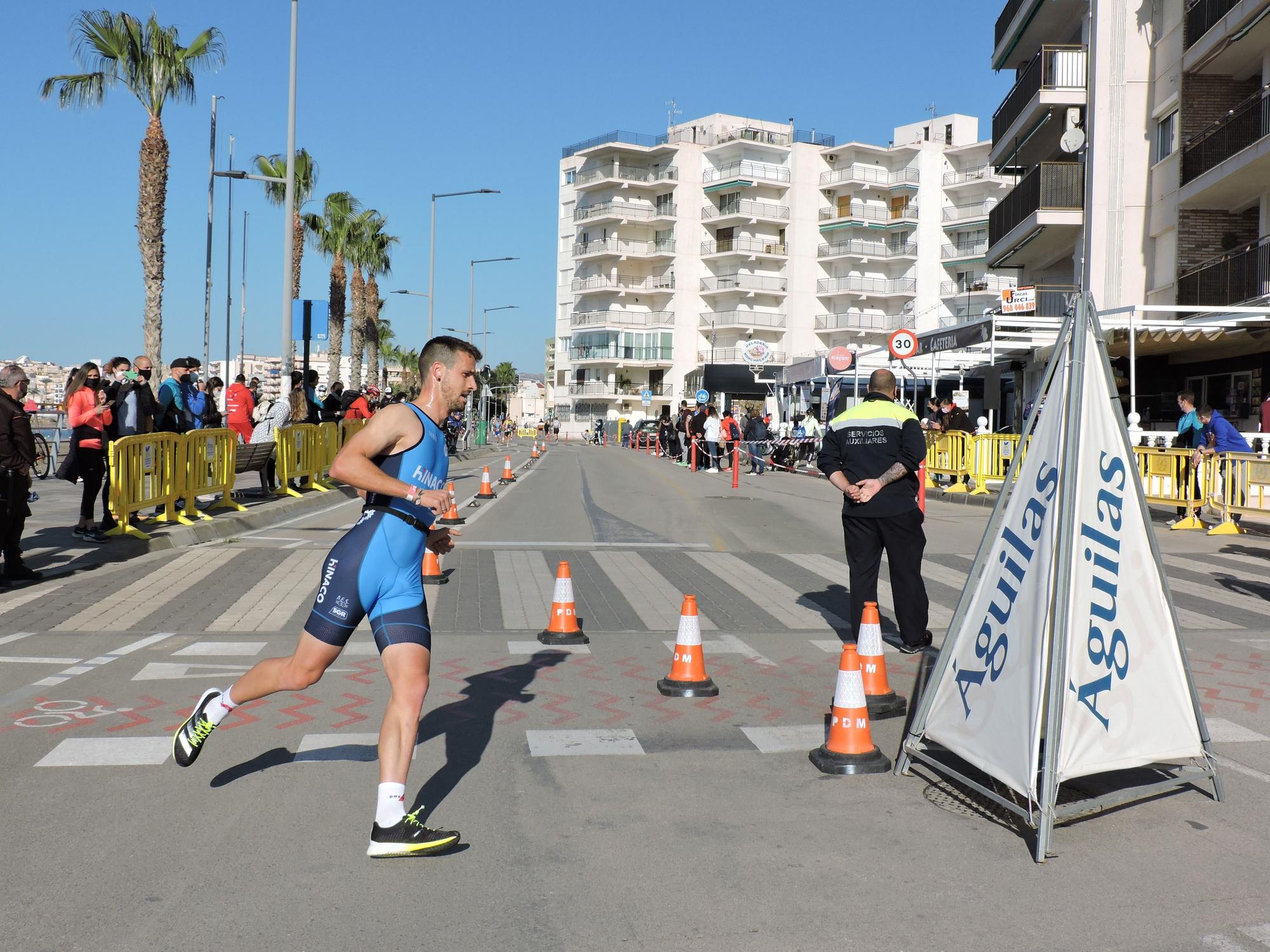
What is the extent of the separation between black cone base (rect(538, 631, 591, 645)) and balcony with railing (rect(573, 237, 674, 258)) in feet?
287

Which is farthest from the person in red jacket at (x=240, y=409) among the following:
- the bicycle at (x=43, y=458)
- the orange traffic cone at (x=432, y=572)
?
the orange traffic cone at (x=432, y=572)

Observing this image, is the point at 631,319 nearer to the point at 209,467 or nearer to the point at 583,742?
the point at 209,467

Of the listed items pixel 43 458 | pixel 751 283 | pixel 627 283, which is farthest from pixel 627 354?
Result: pixel 43 458

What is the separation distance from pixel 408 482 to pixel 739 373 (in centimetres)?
6041

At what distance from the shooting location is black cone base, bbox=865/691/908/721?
6.61m

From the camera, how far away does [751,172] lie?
89750 millimetres

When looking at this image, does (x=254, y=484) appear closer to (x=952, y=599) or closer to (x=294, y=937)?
(x=952, y=599)

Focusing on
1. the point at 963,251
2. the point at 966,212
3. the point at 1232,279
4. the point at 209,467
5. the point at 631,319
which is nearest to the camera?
the point at 209,467

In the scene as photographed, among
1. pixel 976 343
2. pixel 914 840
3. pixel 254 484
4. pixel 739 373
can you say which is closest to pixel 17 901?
pixel 914 840

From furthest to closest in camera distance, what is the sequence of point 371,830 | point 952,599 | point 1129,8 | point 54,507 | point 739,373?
point 739,373 < point 1129,8 < point 54,507 < point 952,599 < point 371,830

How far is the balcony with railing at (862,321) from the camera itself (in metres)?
91.4

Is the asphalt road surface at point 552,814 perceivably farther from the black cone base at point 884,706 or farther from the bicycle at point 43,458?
the bicycle at point 43,458

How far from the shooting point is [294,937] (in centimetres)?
365

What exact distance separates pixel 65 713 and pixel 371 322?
53.7 meters
